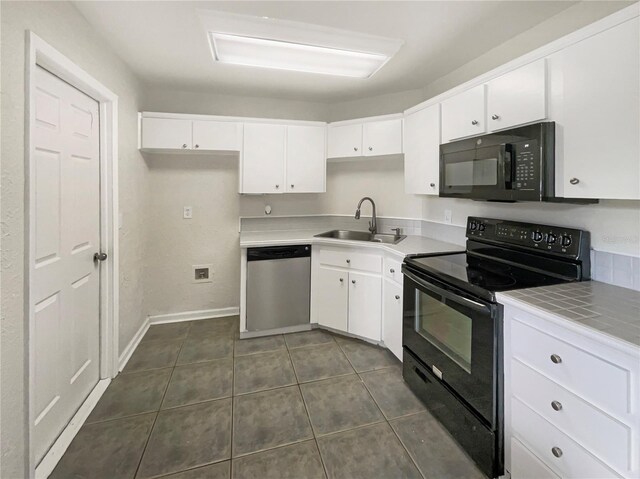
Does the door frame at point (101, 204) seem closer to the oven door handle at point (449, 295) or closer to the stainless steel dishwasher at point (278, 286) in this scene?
the stainless steel dishwasher at point (278, 286)

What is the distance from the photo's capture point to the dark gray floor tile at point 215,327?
2.95 meters

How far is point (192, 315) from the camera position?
329cm

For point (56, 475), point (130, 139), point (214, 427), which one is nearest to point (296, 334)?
point (214, 427)

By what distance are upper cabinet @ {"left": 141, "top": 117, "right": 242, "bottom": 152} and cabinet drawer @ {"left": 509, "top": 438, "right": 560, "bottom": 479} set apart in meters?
2.90

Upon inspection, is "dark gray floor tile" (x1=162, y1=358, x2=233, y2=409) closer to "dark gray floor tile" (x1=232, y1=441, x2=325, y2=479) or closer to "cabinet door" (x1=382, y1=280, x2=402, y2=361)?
"dark gray floor tile" (x1=232, y1=441, x2=325, y2=479)

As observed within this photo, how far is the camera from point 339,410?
1.91 m

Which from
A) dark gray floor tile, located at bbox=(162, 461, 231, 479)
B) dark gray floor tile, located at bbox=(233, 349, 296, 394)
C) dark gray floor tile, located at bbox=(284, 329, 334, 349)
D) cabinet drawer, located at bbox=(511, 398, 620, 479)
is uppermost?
cabinet drawer, located at bbox=(511, 398, 620, 479)

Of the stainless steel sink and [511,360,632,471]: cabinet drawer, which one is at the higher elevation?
the stainless steel sink

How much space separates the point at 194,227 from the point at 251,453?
2.27 metres

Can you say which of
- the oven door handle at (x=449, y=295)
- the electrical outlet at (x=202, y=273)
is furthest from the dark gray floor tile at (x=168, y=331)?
the oven door handle at (x=449, y=295)

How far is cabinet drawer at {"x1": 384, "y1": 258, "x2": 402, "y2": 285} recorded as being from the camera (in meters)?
2.32

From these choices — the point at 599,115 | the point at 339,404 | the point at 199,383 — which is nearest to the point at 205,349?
the point at 199,383

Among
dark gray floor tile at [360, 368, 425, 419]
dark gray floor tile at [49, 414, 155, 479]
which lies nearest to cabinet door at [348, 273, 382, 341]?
dark gray floor tile at [360, 368, 425, 419]

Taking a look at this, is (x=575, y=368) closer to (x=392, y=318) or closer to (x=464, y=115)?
(x=392, y=318)
